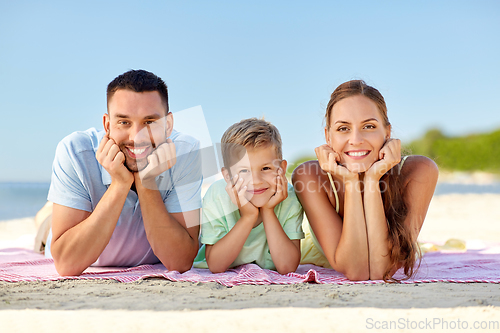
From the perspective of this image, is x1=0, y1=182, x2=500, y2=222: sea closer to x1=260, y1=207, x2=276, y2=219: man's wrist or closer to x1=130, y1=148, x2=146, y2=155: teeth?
x1=260, y1=207, x2=276, y2=219: man's wrist

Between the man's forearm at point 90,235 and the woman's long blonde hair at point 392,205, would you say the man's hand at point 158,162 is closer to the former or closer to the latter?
the man's forearm at point 90,235

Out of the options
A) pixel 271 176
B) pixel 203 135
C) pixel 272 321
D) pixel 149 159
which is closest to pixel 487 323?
pixel 272 321

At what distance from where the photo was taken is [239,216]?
3119 mm

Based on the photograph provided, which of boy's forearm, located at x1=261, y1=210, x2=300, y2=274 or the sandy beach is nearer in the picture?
the sandy beach

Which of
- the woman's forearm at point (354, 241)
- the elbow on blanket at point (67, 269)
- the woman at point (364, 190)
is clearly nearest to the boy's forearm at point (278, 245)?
the woman at point (364, 190)

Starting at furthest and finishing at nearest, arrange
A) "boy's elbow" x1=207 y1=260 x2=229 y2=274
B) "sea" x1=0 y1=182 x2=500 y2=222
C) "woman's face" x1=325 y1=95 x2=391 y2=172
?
"sea" x1=0 y1=182 x2=500 y2=222
"boy's elbow" x1=207 y1=260 x2=229 y2=274
"woman's face" x1=325 y1=95 x2=391 y2=172

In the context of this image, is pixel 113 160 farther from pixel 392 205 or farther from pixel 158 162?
pixel 392 205

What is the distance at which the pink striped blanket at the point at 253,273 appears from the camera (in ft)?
8.56

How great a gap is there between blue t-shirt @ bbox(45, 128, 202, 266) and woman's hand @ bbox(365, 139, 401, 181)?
1.30m

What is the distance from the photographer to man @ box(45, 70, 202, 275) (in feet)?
8.71

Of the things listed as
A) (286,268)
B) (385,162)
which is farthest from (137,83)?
(385,162)

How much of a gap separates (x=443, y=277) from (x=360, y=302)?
1186 millimetres

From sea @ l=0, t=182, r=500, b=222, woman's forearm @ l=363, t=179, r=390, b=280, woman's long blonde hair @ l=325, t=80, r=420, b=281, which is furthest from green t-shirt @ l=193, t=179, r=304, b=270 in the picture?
sea @ l=0, t=182, r=500, b=222

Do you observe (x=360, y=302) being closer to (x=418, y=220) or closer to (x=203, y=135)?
(x=418, y=220)
